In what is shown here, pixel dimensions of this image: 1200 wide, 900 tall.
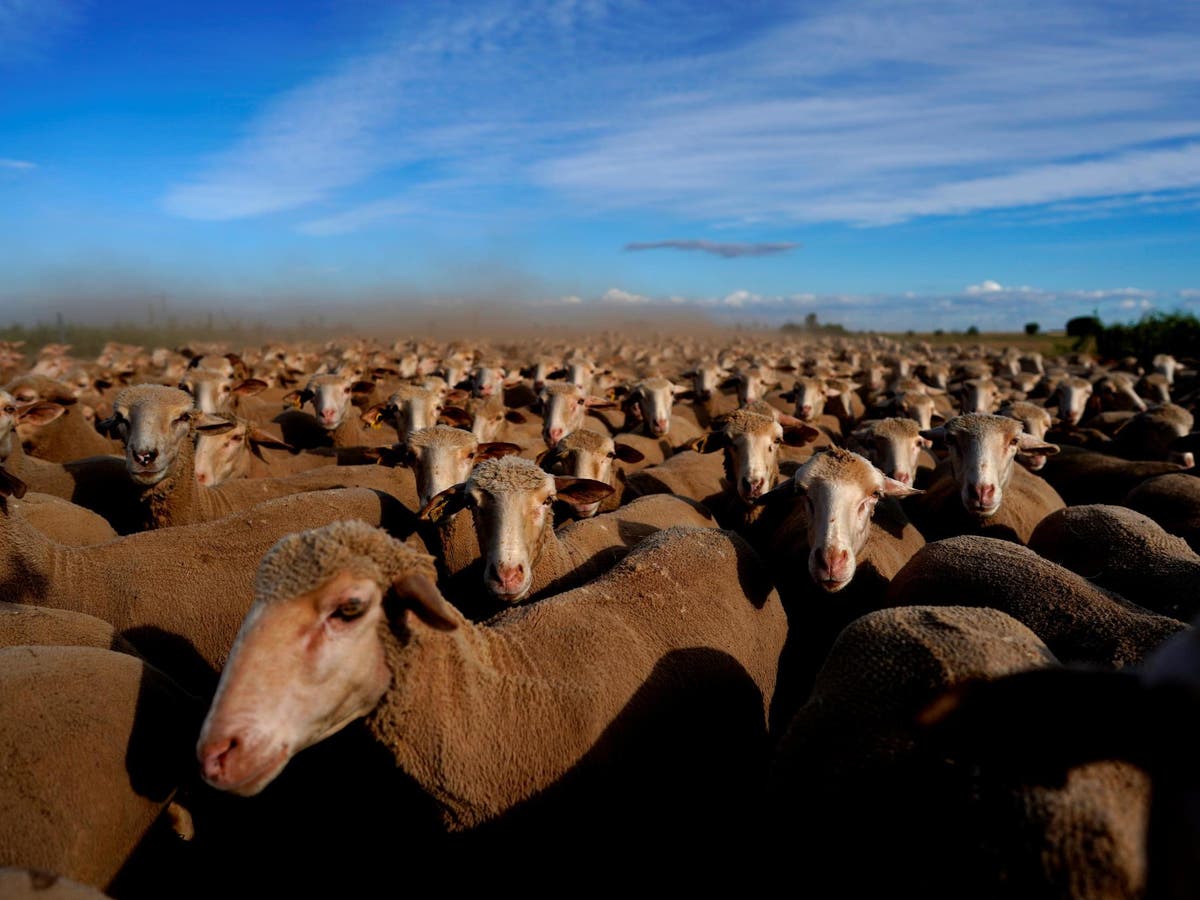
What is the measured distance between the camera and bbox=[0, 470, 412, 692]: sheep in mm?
4074

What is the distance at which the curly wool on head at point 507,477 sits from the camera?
4.38m

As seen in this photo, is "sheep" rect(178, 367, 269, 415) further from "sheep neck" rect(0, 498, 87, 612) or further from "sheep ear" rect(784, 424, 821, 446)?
"sheep ear" rect(784, 424, 821, 446)

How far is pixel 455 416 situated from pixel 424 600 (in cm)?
642

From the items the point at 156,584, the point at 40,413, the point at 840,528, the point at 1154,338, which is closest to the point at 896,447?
the point at 840,528

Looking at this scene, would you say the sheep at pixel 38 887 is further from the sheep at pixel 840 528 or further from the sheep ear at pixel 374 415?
the sheep ear at pixel 374 415

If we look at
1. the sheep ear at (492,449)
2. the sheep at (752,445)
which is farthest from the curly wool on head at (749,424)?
the sheep ear at (492,449)

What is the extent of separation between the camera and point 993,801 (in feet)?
6.95

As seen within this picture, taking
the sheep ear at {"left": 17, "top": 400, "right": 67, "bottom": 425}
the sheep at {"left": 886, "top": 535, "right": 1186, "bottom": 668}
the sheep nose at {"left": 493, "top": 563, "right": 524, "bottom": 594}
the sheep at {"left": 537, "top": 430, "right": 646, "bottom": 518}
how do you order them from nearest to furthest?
1. the sheep at {"left": 886, "top": 535, "right": 1186, "bottom": 668}
2. the sheep nose at {"left": 493, "top": 563, "right": 524, "bottom": 594}
3. the sheep at {"left": 537, "top": 430, "right": 646, "bottom": 518}
4. the sheep ear at {"left": 17, "top": 400, "right": 67, "bottom": 425}

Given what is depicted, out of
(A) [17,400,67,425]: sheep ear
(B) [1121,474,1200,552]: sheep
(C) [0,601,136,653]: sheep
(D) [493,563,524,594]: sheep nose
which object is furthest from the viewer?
(A) [17,400,67,425]: sheep ear

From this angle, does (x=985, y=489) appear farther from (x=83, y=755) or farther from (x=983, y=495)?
(x=83, y=755)

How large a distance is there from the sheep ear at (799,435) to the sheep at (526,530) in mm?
2114

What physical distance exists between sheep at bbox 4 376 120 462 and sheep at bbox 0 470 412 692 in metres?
4.84

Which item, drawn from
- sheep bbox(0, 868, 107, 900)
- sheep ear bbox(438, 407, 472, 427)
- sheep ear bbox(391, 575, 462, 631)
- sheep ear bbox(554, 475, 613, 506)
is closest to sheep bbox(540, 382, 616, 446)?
sheep ear bbox(438, 407, 472, 427)

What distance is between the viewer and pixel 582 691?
3205 millimetres
